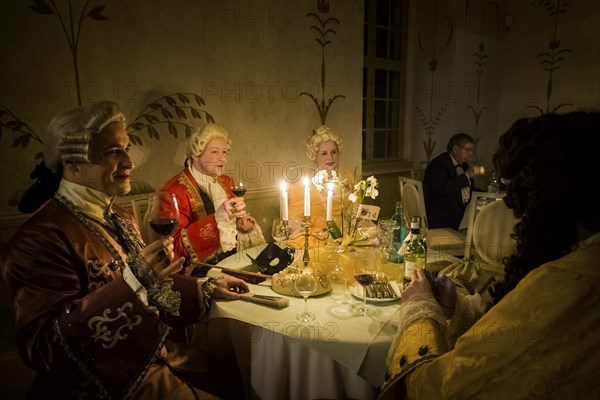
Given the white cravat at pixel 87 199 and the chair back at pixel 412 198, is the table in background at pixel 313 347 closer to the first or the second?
the white cravat at pixel 87 199

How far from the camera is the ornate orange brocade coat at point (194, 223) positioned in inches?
89.7

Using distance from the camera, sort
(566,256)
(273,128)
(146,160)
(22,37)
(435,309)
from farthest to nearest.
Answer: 1. (273,128)
2. (146,160)
3. (22,37)
4. (435,309)
5. (566,256)

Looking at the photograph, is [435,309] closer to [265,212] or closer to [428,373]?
[428,373]

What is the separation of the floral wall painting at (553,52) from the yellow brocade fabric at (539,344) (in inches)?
195

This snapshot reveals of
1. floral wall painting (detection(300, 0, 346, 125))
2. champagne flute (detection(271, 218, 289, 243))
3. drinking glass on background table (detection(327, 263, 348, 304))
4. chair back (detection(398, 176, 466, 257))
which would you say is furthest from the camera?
floral wall painting (detection(300, 0, 346, 125))

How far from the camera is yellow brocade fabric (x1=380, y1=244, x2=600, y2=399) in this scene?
74 centimetres

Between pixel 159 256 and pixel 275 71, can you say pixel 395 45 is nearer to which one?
pixel 275 71

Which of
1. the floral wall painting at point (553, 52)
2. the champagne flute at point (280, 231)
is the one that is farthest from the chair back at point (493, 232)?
the floral wall painting at point (553, 52)

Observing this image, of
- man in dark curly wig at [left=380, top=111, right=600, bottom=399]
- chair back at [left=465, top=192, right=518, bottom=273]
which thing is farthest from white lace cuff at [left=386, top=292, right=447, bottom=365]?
chair back at [left=465, top=192, right=518, bottom=273]

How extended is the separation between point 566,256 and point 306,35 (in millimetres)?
3167

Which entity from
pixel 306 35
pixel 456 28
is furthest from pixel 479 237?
pixel 456 28

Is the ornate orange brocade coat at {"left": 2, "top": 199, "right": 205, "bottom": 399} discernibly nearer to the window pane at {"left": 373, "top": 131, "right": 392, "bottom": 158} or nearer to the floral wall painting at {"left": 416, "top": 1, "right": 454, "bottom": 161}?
the window pane at {"left": 373, "top": 131, "right": 392, "bottom": 158}

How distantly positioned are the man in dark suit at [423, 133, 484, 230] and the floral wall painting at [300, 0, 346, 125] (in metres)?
1.24

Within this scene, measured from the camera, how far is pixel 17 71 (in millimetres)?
2162
